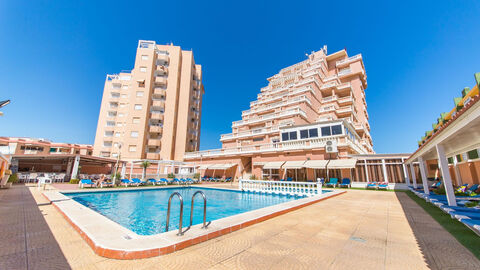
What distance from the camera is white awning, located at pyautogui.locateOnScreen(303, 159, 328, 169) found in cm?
1785

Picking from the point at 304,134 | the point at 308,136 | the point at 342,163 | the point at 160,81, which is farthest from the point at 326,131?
the point at 160,81

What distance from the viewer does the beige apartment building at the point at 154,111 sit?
33781mm

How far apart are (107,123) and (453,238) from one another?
2064 inches

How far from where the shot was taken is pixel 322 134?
66.9 feet

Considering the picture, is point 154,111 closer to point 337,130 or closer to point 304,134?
point 304,134

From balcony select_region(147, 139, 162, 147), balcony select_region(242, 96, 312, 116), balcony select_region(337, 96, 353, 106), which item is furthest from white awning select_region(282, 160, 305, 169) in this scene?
balcony select_region(147, 139, 162, 147)

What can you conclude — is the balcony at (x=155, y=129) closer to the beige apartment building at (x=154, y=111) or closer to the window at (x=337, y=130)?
the beige apartment building at (x=154, y=111)

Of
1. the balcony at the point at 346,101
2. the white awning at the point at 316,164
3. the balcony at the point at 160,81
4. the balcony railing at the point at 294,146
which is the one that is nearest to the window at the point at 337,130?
the balcony railing at the point at 294,146

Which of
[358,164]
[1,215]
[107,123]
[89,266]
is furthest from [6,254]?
[107,123]

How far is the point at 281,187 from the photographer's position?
1353 cm

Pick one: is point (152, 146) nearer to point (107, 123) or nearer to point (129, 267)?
point (107, 123)

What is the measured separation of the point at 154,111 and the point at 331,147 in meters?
31.7

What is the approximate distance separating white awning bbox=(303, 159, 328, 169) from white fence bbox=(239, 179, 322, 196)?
12.6 ft

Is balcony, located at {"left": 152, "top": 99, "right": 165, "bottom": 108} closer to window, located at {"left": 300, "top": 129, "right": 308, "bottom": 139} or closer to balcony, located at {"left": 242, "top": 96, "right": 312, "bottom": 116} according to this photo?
balcony, located at {"left": 242, "top": 96, "right": 312, "bottom": 116}
